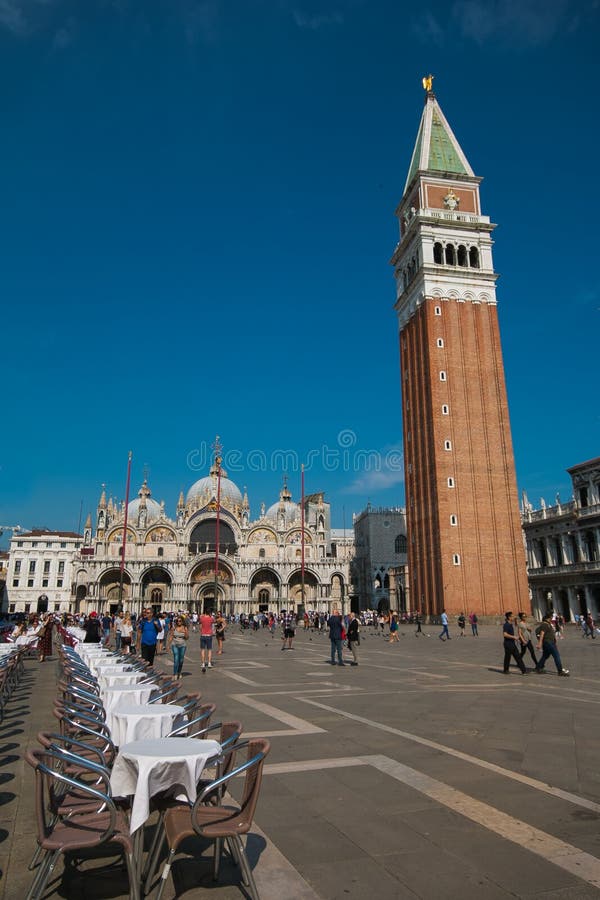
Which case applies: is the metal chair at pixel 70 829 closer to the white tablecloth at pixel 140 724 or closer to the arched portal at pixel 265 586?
the white tablecloth at pixel 140 724

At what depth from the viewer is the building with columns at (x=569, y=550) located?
4712 cm

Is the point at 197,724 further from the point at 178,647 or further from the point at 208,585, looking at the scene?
the point at 208,585

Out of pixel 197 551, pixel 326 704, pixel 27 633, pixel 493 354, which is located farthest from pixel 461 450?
pixel 326 704

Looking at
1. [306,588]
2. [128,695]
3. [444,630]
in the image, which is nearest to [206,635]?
[128,695]

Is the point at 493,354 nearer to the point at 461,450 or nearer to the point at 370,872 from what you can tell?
the point at 461,450

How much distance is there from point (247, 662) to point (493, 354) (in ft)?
121

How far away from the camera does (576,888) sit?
371cm

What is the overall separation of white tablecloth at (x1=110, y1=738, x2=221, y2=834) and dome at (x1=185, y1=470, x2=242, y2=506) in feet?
208

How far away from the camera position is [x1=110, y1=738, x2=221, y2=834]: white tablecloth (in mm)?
3848

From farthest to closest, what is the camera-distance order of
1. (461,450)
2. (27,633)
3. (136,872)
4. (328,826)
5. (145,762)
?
1. (461,450)
2. (27,633)
3. (328,826)
4. (145,762)
5. (136,872)

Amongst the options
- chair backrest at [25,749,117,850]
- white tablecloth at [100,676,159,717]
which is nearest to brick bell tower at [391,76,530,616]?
white tablecloth at [100,676,159,717]

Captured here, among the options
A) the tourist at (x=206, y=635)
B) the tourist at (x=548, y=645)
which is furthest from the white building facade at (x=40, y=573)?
the tourist at (x=548, y=645)

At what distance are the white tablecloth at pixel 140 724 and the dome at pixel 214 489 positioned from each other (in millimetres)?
61704

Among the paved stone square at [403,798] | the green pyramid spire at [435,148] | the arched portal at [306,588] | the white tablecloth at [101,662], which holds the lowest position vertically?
the paved stone square at [403,798]
